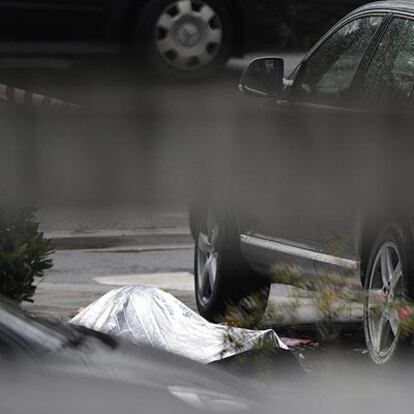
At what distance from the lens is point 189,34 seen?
14.6m

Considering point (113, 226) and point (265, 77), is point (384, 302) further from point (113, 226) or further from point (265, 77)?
point (113, 226)

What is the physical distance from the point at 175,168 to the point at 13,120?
4.94 feet

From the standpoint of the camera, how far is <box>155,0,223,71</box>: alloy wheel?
1457cm

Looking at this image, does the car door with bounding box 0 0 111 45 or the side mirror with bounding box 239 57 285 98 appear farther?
the car door with bounding box 0 0 111 45

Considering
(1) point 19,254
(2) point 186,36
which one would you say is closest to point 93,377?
(1) point 19,254

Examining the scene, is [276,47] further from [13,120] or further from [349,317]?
[349,317]

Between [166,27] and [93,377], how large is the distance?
9.95 metres

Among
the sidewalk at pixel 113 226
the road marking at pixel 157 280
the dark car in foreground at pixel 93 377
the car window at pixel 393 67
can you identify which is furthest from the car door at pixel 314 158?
the dark car in foreground at pixel 93 377

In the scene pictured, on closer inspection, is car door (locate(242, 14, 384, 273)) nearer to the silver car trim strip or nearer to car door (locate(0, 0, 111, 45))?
the silver car trim strip

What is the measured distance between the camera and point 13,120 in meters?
14.2

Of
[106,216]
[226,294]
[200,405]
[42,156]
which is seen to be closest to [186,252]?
[106,216]

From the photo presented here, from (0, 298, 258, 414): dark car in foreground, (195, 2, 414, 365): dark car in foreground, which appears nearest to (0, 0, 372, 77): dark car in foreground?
(195, 2, 414, 365): dark car in foreground

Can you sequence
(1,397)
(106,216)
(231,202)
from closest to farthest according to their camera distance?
(1,397), (231,202), (106,216)

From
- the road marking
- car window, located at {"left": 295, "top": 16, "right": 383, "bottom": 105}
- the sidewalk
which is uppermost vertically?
car window, located at {"left": 295, "top": 16, "right": 383, "bottom": 105}
